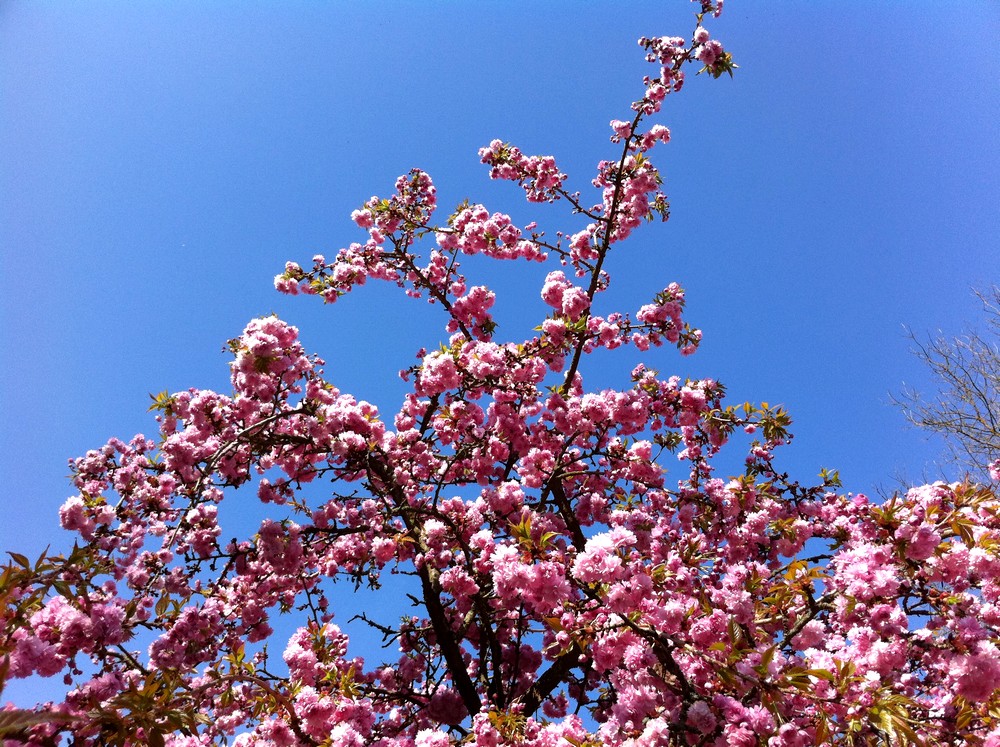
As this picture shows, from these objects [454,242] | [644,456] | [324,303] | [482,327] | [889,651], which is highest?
[454,242]

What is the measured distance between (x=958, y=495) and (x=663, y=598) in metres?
1.88

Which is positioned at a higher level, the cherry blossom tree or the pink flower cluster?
the pink flower cluster

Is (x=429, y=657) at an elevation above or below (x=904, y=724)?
above

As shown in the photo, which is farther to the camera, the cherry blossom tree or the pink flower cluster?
the pink flower cluster

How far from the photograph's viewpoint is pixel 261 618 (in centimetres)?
619

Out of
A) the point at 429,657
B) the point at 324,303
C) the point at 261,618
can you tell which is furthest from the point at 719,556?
the point at 324,303

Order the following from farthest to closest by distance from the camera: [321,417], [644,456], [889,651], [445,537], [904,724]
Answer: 1. [644,456]
2. [445,537]
3. [321,417]
4. [889,651]
5. [904,724]

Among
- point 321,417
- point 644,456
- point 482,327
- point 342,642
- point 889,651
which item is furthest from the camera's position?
point 482,327

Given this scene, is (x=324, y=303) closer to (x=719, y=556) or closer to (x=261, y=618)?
(x=261, y=618)

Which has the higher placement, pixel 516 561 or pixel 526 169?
pixel 526 169

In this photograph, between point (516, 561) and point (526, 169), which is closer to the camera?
point (516, 561)

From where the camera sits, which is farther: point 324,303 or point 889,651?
point 324,303

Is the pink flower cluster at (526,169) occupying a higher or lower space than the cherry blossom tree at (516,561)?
higher

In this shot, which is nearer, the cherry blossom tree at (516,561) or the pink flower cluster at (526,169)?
the cherry blossom tree at (516,561)
